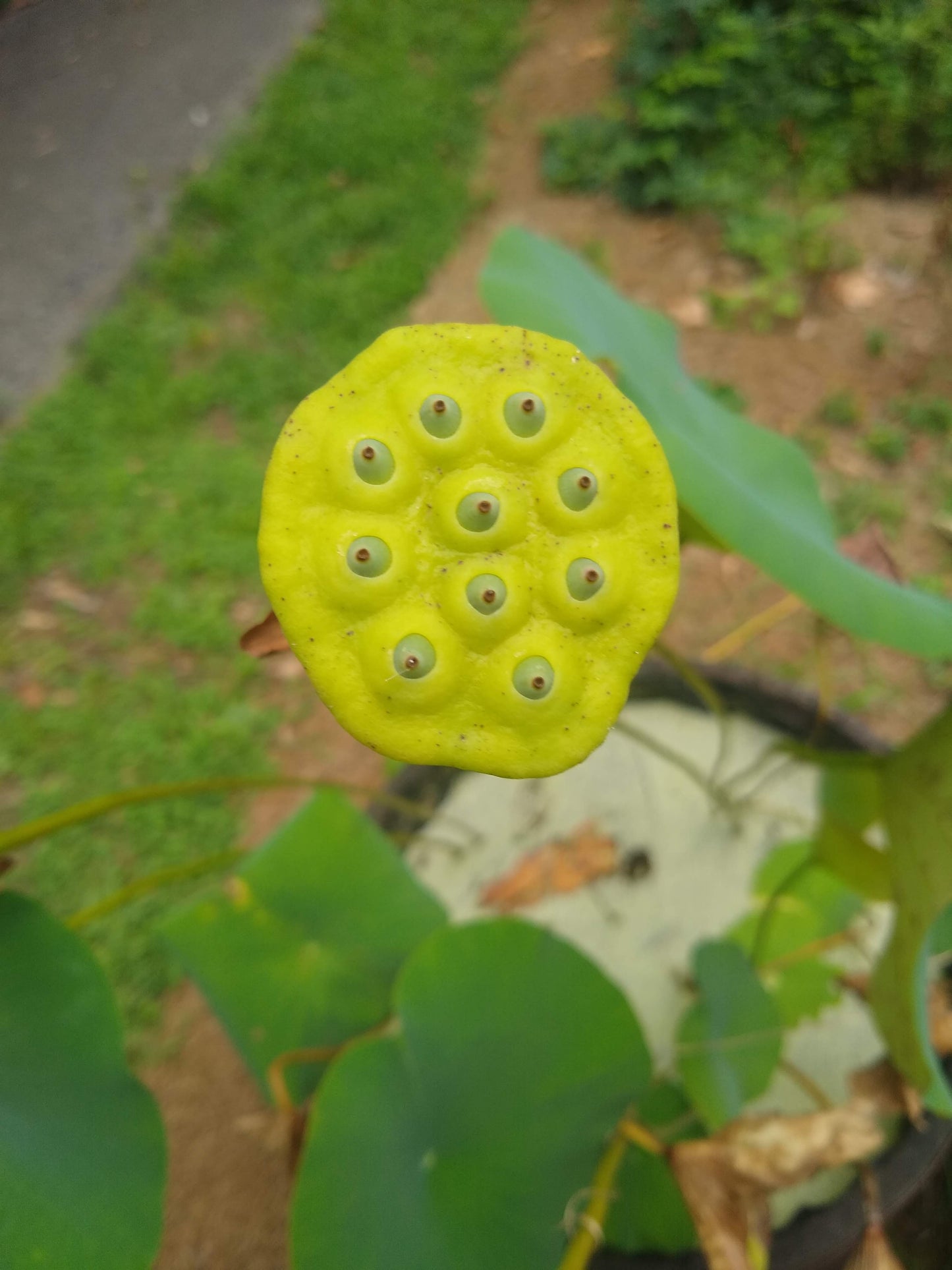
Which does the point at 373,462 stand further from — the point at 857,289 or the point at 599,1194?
the point at 857,289

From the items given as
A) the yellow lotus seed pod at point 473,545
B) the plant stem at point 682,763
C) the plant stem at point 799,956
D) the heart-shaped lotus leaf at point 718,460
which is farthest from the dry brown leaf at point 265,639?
the plant stem at point 799,956

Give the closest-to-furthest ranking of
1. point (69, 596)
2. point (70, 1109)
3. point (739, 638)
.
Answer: point (70, 1109) → point (739, 638) → point (69, 596)

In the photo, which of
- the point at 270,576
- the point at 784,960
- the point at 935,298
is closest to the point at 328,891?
the point at 784,960

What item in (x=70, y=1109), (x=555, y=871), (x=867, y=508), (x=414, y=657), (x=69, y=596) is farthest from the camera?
(x=69, y=596)

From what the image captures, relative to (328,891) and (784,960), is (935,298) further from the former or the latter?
(328,891)

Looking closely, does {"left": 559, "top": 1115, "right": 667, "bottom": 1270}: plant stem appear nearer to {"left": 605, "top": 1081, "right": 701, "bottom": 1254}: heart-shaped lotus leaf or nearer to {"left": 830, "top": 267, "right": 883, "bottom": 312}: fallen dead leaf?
{"left": 605, "top": 1081, "right": 701, "bottom": 1254}: heart-shaped lotus leaf

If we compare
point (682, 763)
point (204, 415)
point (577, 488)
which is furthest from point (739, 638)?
point (204, 415)

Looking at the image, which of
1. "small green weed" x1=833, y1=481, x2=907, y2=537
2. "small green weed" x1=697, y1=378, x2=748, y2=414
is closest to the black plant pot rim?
"small green weed" x1=833, y1=481, x2=907, y2=537
